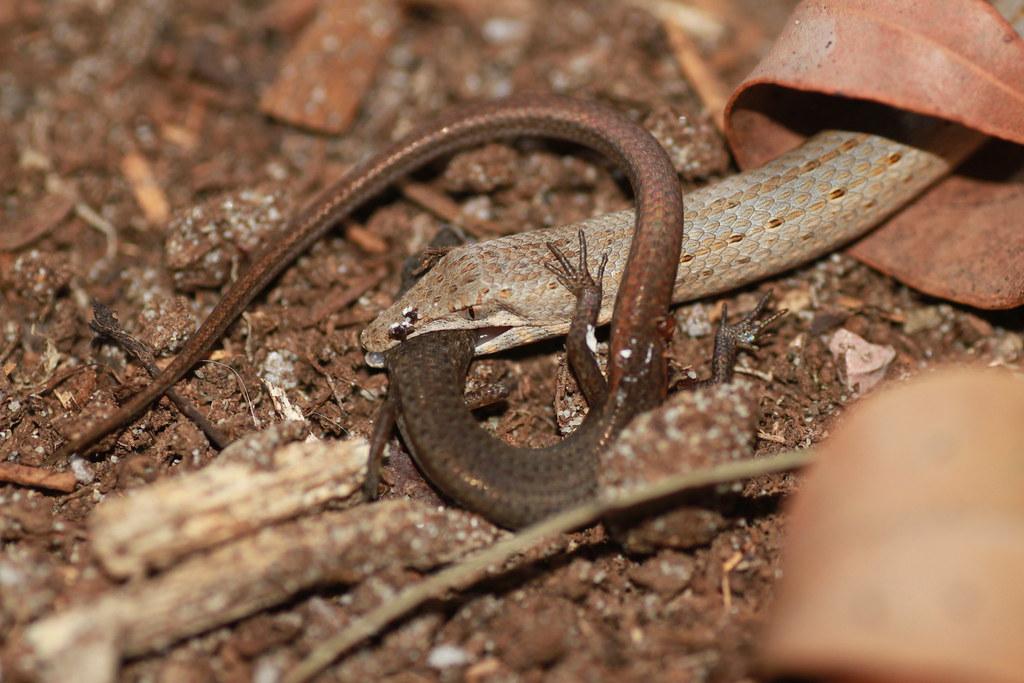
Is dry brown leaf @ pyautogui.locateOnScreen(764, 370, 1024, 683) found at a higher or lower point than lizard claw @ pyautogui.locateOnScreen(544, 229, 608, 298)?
lower

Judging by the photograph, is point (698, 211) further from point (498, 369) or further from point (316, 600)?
point (316, 600)

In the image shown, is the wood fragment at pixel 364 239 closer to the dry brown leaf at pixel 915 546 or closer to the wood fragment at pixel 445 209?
the wood fragment at pixel 445 209

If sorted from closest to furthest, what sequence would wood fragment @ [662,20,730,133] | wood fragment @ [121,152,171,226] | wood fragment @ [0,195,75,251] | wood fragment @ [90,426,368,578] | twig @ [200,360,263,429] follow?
wood fragment @ [90,426,368,578], twig @ [200,360,263,429], wood fragment @ [0,195,75,251], wood fragment @ [121,152,171,226], wood fragment @ [662,20,730,133]

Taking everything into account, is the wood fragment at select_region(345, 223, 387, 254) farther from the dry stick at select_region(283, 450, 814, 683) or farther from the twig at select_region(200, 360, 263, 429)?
the dry stick at select_region(283, 450, 814, 683)

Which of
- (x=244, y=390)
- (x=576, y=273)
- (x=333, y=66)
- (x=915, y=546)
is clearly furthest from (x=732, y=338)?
(x=333, y=66)

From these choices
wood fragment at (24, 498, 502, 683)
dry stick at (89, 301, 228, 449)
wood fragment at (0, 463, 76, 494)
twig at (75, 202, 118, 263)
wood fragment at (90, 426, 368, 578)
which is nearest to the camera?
wood fragment at (24, 498, 502, 683)

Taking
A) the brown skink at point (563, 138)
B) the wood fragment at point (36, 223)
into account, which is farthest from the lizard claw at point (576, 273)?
the wood fragment at point (36, 223)

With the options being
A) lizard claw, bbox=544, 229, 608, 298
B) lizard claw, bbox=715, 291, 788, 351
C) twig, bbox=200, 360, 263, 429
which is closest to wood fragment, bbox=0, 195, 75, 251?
twig, bbox=200, 360, 263, 429
